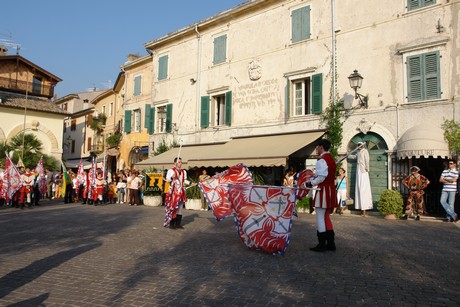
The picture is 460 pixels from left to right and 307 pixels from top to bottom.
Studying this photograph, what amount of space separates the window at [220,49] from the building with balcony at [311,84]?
2.2 inches

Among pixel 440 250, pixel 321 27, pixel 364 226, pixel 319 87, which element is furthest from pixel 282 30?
pixel 440 250

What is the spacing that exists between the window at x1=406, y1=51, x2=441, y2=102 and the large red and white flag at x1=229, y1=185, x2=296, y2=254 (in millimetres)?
9688

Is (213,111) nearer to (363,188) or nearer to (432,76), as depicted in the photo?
(363,188)

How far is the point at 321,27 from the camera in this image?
16.6 m

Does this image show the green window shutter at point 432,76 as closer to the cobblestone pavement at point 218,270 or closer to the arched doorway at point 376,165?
the arched doorway at point 376,165

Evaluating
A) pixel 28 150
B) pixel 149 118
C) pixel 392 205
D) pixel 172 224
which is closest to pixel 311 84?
pixel 392 205

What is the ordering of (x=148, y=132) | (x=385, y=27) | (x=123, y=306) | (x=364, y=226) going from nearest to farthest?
(x=123, y=306), (x=364, y=226), (x=385, y=27), (x=148, y=132)

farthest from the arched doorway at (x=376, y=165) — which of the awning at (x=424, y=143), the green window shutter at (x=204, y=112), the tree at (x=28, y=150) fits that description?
the tree at (x=28, y=150)

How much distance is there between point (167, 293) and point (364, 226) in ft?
25.0

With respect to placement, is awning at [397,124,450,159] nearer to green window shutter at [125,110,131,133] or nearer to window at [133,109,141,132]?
window at [133,109,141,132]

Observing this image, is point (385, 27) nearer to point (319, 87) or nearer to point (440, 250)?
point (319, 87)

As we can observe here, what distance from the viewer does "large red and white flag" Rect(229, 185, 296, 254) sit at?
6.49 m

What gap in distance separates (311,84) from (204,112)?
6826 mm

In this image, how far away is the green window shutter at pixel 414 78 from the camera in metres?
13.7
